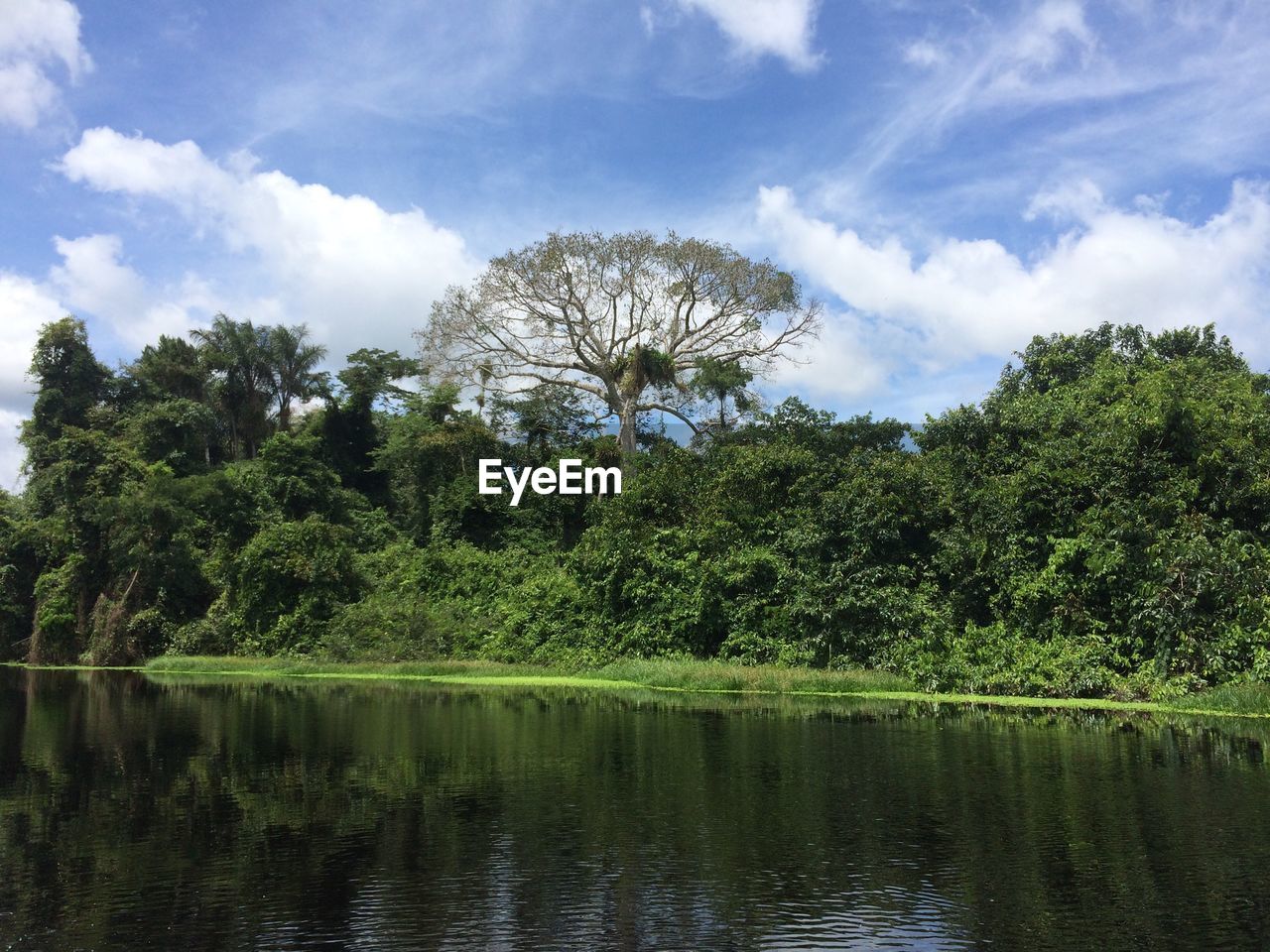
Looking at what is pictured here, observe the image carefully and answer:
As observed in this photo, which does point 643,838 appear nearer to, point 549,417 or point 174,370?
point 549,417

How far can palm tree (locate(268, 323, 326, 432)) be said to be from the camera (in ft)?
189

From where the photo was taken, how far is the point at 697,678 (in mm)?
27266

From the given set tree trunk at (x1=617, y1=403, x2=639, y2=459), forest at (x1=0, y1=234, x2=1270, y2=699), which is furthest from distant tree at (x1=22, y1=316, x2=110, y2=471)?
tree trunk at (x1=617, y1=403, x2=639, y2=459)

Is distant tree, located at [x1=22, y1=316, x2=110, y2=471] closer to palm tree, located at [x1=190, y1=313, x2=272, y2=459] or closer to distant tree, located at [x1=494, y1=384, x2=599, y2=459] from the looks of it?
palm tree, located at [x1=190, y1=313, x2=272, y2=459]

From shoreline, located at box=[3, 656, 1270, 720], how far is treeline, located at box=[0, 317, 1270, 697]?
0.99 metres

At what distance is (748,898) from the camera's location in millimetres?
8367

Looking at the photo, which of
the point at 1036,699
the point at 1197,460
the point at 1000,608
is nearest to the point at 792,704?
the point at 1036,699

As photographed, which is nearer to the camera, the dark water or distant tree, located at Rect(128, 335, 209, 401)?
the dark water

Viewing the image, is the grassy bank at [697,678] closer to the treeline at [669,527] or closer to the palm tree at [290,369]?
the treeline at [669,527]

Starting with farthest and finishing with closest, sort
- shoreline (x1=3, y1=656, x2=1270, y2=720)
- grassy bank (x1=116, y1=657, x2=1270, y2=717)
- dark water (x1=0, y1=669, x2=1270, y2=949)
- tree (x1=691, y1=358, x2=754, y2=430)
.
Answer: tree (x1=691, y1=358, x2=754, y2=430) < shoreline (x1=3, y1=656, x2=1270, y2=720) < grassy bank (x1=116, y1=657, x2=1270, y2=717) < dark water (x1=0, y1=669, x2=1270, y2=949)

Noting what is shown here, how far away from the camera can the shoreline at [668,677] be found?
22.1 meters

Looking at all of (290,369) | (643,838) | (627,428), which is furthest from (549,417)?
(643,838)

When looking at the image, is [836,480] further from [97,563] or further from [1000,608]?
[97,563]

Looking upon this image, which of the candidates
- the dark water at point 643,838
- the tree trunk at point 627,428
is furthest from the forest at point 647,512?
the dark water at point 643,838
